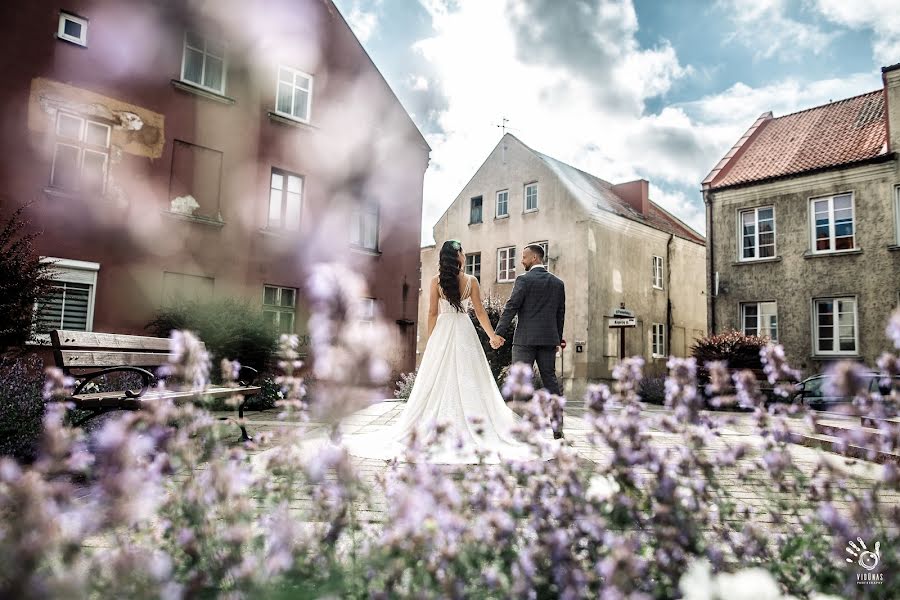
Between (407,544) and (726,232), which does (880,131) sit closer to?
(726,232)

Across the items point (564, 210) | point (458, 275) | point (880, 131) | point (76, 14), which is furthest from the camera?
point (564, 210)

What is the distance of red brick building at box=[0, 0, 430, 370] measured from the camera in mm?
11008

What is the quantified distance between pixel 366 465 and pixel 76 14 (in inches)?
468

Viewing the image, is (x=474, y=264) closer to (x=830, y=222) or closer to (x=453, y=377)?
(x=830, y=222)

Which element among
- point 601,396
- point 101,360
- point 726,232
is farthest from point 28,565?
point 726,232

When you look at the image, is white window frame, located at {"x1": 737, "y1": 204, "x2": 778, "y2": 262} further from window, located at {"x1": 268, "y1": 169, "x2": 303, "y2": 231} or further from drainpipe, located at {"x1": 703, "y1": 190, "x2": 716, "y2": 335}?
window, located at {"x1": 268, "y1": 169, "x2": 303, "y2": 231}

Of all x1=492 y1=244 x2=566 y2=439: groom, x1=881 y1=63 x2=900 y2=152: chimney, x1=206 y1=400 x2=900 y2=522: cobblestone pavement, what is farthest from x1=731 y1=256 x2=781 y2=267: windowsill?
x1=492 y1=244 x2=566 y2=439: groom

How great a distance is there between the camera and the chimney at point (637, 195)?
87.6 ft

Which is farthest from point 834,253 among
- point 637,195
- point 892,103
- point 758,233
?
point 637,195

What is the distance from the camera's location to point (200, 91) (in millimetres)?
12977

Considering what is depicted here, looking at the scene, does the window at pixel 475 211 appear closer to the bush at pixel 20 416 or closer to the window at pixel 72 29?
the window at pixel 72 29

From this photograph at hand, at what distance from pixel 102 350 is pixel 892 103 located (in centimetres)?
2062

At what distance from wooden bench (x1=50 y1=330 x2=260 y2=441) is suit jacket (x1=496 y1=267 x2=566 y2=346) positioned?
10.0 feet

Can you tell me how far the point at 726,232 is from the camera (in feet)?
63.8
